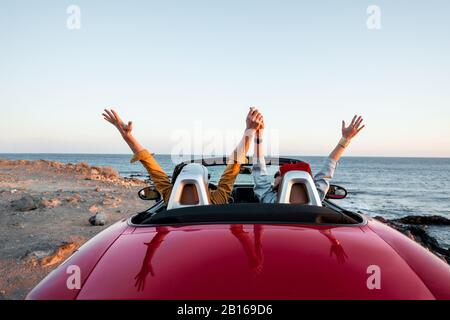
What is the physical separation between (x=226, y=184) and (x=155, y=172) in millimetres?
620

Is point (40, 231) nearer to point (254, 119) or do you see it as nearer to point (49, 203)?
point (49, 203)

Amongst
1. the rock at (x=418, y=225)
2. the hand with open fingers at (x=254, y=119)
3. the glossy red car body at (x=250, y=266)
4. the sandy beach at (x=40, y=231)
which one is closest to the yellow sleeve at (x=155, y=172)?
the hand with open fingers at (x=254, y=119)

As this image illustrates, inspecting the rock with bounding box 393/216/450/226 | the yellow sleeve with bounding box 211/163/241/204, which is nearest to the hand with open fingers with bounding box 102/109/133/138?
the yellow sleeve with bounding box 211/163/241/204

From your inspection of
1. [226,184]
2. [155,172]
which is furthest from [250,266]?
[155,172]

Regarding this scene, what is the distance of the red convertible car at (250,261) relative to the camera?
121 centimetres

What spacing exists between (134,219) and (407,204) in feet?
76.0

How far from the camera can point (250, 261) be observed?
135 cm

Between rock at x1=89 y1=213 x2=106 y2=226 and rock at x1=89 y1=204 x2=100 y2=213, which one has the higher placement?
rock at x1=89 y1=213 x2=106 y2=226

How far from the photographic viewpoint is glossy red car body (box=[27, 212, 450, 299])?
3.93 feet

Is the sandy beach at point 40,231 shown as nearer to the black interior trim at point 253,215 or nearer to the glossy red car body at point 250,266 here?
the black interior trim at point 253,215

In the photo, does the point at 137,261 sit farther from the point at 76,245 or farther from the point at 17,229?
the point at 17,229

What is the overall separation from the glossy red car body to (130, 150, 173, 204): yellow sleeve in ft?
4.22

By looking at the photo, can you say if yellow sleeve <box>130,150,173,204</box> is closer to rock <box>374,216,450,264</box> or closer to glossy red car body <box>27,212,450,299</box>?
glossy red car body <box>27,212,450,299</box>

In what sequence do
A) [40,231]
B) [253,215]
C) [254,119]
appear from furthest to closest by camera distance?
[40,231]
[254,119]
[253,215]
